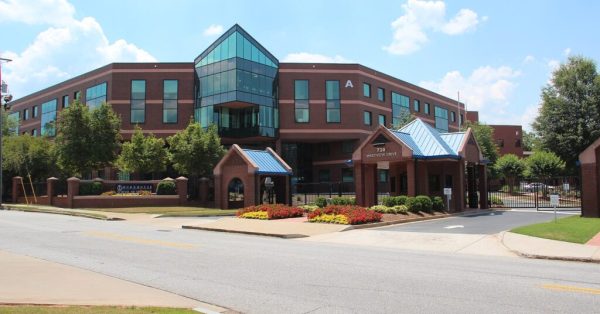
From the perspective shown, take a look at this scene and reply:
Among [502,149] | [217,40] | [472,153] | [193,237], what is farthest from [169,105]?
[502,149]

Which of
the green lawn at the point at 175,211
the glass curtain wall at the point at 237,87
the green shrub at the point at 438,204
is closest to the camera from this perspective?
the green shrub at the point at 438,204

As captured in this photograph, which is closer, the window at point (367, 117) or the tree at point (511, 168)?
the tree at point (511, 168)

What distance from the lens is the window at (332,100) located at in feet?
192

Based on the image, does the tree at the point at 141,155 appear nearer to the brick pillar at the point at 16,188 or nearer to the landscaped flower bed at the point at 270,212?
the brick pillar at the point at 16,188

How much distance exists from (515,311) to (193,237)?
1320 cm

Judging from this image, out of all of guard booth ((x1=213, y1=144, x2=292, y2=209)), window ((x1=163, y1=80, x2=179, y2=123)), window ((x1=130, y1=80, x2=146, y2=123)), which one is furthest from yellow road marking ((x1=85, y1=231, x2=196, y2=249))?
window ((x1=130, y1=80, x2=146, y2=123))

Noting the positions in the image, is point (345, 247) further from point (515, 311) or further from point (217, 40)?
point (217, 40)

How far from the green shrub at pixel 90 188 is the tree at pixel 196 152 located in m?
6.36

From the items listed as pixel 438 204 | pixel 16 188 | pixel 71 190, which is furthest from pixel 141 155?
pixel 438 204

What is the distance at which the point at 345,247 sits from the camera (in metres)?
15.4

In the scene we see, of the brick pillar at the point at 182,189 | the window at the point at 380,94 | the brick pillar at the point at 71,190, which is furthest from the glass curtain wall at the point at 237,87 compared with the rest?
the brick pillar at the point at 71,190

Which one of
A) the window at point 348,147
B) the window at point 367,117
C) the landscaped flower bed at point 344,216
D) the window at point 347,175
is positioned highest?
the window at point 367,117

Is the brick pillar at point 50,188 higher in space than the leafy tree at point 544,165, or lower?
lower

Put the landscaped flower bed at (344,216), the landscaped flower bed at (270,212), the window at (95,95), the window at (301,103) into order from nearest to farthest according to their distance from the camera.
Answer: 1. the landscaped flower bed at (344,216)
2. the landscaped flower bed at (270,212)
3. the window at (95,95)
4. the window at (301,103)
